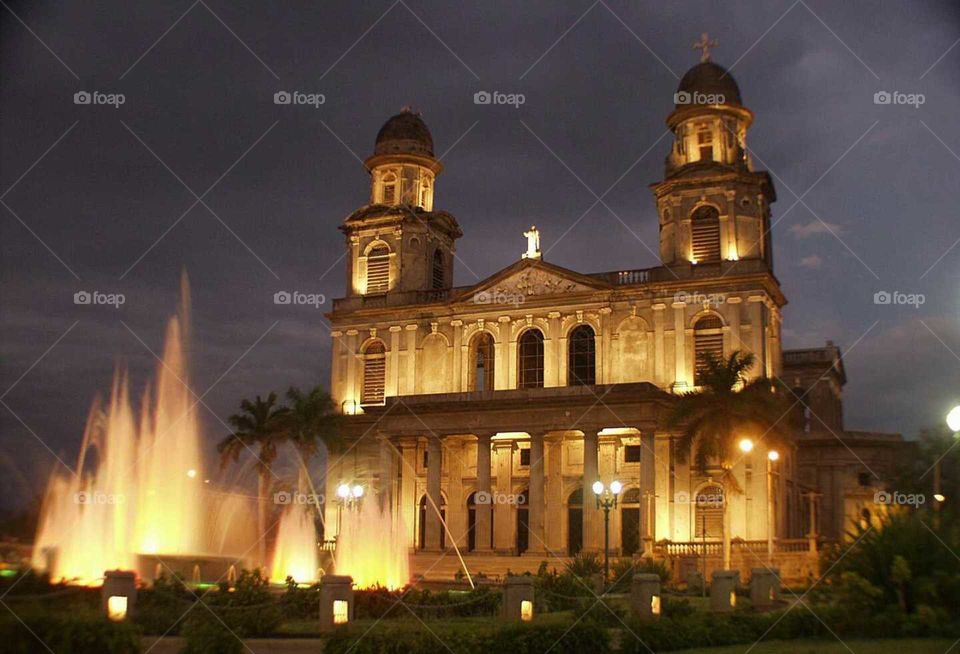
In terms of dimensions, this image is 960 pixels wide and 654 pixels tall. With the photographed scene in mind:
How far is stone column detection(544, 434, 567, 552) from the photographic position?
4528 cm

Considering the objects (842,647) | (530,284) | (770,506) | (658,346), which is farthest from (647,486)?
(842,647)

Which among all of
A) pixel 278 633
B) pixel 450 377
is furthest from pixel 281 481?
pixel 278 633

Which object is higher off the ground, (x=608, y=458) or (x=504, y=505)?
(x=608, y=458)

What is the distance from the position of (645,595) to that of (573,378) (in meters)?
26.9

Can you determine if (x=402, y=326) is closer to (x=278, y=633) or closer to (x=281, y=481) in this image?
(x=281, y=481)

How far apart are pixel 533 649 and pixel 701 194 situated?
108ft

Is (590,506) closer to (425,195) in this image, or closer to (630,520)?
(630,520)

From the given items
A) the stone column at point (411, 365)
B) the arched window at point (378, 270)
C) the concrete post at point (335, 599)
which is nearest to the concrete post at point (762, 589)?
the concrete post at point (335, 599)

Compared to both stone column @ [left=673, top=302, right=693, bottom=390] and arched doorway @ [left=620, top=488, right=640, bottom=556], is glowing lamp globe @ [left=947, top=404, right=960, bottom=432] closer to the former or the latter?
arched doorway @ [left=620, top=488, right=640, bottom=556]

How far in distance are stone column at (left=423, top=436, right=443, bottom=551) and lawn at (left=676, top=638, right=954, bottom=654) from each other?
27704mm

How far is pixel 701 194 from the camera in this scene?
47.3 meters

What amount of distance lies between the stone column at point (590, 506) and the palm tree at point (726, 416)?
4.49 metres

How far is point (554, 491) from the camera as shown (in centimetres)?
4591

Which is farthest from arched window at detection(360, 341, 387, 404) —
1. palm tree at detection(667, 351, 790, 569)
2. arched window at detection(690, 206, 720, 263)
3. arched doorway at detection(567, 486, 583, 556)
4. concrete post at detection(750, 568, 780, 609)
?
concrete post at detection(750, 568, 780, 609)
